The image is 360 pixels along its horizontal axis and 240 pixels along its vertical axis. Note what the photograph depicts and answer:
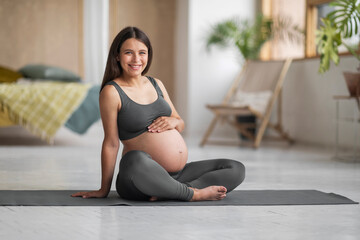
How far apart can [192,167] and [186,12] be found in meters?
5.41

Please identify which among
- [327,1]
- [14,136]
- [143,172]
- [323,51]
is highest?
[327,1]

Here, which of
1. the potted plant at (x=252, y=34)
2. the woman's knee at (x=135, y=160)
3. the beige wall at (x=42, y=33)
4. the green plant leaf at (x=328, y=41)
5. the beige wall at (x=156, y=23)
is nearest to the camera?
the woman's knee at (x=135, y=160)

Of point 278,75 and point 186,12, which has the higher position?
point 186,12

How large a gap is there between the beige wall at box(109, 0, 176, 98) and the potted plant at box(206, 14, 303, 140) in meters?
0.89

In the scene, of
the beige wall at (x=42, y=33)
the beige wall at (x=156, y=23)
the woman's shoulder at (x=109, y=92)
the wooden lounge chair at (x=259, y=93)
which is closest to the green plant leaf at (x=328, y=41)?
the wooden lounge chair at (x=259, y=93)

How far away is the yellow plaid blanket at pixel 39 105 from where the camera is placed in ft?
18.9

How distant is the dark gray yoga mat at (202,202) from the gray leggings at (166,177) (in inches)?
1.8

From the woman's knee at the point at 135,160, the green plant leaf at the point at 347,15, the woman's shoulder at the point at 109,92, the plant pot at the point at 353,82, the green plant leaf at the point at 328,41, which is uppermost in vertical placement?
the green plant leaf at the point at 347,15

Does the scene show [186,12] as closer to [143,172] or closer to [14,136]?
[14,136]

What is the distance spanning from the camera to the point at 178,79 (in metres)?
8.25

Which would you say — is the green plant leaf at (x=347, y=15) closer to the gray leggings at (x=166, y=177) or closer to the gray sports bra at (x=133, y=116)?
the gray leggings at (x=166, y=177)

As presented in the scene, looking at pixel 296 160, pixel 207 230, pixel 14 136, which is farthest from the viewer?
pixel 14 136

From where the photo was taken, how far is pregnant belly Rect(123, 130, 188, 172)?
8.68 ft

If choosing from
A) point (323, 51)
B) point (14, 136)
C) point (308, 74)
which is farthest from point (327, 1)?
point (14, 136)
